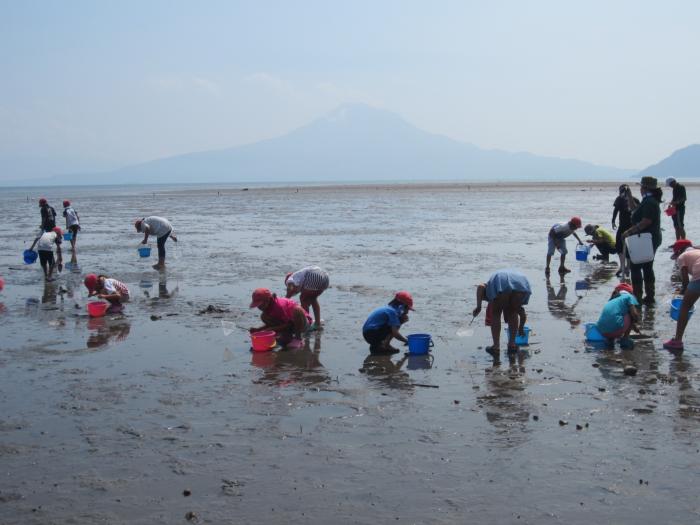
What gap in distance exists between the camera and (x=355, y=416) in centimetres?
A: 658

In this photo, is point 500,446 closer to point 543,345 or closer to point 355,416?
point 355,416

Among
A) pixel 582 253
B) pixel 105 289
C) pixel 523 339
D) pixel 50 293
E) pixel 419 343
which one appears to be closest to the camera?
pixel 419 343

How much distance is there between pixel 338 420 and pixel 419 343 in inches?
95.9

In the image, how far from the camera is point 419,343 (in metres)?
8.66

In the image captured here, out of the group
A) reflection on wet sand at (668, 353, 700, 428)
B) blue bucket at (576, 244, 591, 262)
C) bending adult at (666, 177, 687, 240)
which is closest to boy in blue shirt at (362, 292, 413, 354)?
reflection on wet sand at (668, 353, 700, 428)

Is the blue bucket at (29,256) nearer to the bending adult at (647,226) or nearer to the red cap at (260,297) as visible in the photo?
the red cap at (260,297)

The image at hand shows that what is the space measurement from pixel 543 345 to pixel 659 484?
13.5 feet

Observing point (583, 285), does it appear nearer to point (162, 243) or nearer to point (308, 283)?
point (308, 283)

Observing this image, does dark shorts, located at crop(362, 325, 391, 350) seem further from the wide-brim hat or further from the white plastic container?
the wide-brim hat

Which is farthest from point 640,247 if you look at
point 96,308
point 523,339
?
point 96,308

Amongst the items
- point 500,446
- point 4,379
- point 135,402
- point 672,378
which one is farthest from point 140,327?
point 672,378

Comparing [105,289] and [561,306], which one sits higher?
[105,289]

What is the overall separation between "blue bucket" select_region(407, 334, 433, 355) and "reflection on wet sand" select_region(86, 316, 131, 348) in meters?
4.16

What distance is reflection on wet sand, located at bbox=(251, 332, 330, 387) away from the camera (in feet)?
25.6
